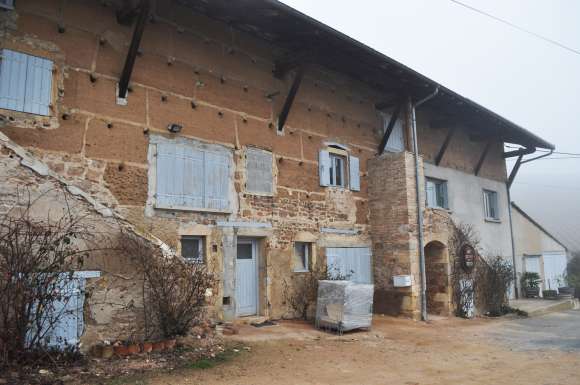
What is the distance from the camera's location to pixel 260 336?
7797 mm

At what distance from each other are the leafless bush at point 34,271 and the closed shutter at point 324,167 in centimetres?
634

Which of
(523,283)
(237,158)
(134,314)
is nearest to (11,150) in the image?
(134,314)

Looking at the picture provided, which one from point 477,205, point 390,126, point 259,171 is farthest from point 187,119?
point 477,205

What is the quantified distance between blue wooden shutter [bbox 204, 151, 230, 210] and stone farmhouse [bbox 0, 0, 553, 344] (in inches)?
1.1

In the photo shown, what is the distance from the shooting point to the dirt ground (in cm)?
568

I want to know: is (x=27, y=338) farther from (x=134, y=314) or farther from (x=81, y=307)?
(x=134, y=314)

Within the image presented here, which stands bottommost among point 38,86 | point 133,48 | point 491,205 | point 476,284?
point 476,284

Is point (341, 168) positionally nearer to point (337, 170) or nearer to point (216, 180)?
point (337, 170)

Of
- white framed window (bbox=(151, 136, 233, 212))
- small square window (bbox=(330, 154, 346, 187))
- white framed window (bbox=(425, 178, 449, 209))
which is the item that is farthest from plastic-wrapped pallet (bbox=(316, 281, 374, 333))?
white framed window (bbox=(425, 178, 449, 209))

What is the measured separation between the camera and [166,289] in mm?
6195

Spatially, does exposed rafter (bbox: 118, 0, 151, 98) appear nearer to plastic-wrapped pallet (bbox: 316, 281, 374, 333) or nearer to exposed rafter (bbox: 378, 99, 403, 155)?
plastic-wrapped pallet (bbox: 316, 281, 374, 333)

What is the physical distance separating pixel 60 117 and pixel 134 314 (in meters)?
3.38

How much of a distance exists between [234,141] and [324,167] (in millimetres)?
2695

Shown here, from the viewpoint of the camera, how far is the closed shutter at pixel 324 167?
1095 cm
